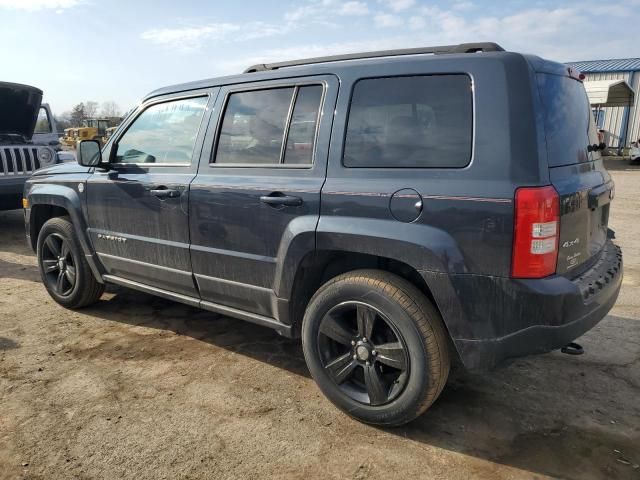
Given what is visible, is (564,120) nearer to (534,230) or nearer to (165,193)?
(534,230)

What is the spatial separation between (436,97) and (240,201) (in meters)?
1.32

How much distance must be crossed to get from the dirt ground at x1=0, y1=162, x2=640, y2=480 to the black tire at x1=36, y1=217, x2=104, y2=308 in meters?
0.36

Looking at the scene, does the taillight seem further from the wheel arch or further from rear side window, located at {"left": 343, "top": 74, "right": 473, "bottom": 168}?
the wheel arch

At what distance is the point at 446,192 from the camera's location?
2328mm

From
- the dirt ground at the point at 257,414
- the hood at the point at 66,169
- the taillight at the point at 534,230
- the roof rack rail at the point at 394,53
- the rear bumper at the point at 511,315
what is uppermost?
the roof rack rail at the point at 394,53

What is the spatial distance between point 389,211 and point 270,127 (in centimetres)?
106

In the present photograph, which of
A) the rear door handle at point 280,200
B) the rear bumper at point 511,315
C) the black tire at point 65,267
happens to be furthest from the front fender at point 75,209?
the rear bumper at point 511,315

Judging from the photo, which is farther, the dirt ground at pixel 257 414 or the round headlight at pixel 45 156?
the round headlight at pixel 45 156

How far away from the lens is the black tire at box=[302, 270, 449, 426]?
8.11 ft

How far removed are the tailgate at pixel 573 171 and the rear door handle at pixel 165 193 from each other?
232 centimetres

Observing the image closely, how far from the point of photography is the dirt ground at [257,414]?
2.40 meters

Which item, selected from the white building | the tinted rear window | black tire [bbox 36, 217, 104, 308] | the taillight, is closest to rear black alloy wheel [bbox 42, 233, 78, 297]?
black tire [bbox 36, 217, 104, 308]

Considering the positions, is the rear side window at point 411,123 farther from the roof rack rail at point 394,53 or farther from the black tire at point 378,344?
the black tire at point 378,344

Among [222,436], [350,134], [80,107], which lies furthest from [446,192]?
[80,107]
